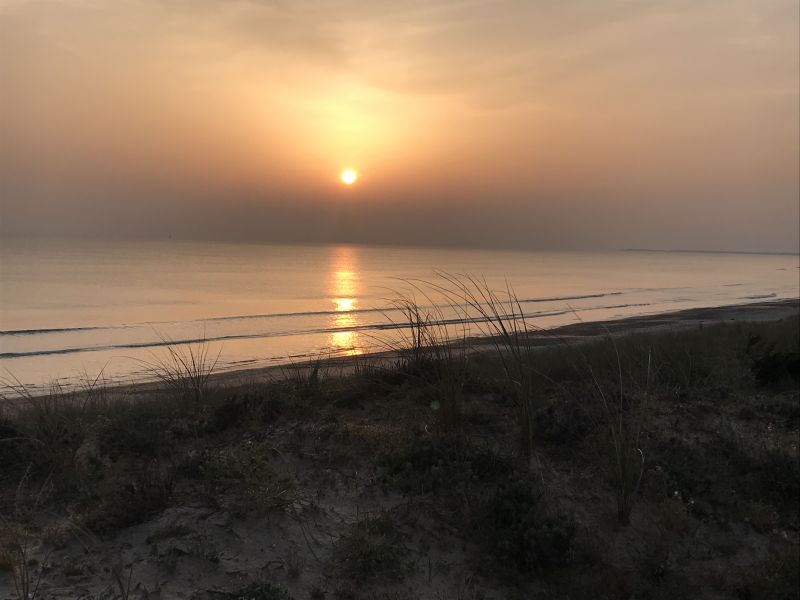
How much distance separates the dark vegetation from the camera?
4.04 m

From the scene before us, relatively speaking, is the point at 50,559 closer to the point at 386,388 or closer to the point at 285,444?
the point at 285,444

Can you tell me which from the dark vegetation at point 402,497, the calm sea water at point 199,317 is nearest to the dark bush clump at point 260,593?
the dark vegetation at point 402,497

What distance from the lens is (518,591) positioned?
4152 mm

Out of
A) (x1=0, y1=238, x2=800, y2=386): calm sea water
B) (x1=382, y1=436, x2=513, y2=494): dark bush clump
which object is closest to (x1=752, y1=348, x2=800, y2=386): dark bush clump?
(x1=382, y1=436, x2=513, y2=494): dark bush clump

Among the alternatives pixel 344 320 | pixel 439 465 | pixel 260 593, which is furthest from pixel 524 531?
pixel 344 320

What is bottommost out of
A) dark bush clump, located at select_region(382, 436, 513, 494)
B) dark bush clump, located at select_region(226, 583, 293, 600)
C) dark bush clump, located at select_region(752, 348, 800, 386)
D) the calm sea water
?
the calm sea water

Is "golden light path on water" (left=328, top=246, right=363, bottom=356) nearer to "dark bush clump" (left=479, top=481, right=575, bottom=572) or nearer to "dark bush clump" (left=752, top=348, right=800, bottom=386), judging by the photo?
"dark bush clump" (left=752, top=348, right=800, bottom=386)

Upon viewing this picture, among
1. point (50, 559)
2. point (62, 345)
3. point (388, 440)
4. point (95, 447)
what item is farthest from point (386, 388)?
point (62, 345)

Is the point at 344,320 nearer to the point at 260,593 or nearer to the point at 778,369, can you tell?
the point at 778,369

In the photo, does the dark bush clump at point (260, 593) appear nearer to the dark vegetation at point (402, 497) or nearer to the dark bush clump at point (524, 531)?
the dark vegetation at point (402, 497)

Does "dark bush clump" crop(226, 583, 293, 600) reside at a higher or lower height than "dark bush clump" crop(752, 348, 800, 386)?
lower

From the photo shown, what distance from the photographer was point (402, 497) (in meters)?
4.97

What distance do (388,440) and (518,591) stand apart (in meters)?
1.97

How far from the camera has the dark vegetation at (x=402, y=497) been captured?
4035mm
